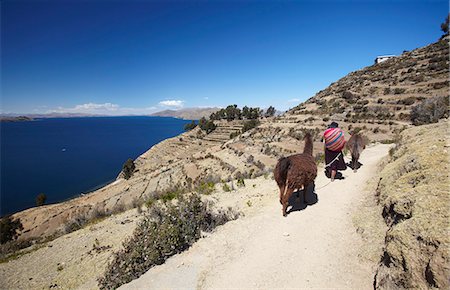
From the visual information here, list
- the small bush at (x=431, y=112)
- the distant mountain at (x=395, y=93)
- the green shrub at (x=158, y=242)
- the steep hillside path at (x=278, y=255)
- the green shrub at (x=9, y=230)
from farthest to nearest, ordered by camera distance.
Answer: the distant mountain at (x=395, y=93) → the green shrub at (x=9, y=230) → the small bush at (x=431, y=112) → the green shrub at (x=158, y=242) → the steep hillside path at (x=278, y=255)

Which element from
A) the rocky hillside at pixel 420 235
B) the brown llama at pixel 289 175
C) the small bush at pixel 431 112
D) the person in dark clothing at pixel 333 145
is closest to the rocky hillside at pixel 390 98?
the small bush at pixel 431 112

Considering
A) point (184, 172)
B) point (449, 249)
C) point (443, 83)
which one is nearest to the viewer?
point (449, 249)

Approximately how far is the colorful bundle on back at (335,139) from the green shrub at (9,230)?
28.7 metres

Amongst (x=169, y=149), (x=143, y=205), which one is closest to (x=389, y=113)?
(x=143, y=205)

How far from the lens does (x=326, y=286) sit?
12.1 ft

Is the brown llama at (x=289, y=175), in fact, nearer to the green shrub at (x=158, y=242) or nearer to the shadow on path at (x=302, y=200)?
the shadow on path at (x=302, y=200)

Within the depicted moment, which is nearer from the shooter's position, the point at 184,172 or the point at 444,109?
the point at 444,109

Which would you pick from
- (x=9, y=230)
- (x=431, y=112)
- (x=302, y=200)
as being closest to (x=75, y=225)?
(x=302, y=200)

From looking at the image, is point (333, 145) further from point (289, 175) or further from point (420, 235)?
point (420, 235)

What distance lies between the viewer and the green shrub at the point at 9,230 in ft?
67.0

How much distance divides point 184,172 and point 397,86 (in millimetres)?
36144

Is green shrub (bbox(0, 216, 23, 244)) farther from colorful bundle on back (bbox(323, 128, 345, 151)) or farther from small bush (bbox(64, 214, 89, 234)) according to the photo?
colorful bundle on back (bbox(323, 128, 345, 151))

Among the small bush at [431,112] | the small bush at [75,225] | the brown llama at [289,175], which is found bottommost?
the small bush at [75,225]

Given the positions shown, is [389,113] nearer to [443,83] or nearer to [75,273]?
[443,83]
